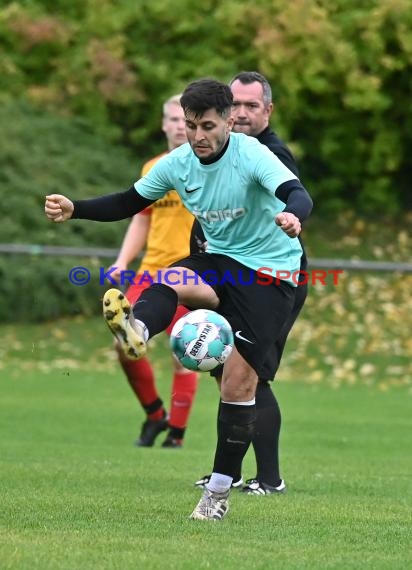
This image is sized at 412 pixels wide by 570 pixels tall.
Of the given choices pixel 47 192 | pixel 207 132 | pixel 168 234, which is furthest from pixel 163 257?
pixel 47 192

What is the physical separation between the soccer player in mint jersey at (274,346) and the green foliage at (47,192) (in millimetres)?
9964

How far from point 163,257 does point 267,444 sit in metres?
2.72

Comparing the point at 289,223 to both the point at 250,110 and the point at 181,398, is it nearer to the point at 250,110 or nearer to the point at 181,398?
the point at 250,110

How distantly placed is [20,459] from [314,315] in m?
9.16

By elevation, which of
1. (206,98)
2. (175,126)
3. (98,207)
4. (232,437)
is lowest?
(232,437)

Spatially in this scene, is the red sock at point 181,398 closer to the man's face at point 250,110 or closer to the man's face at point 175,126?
the man's face at point 175,126

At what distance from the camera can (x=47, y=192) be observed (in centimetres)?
1894

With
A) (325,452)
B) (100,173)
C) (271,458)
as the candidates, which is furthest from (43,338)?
(271,458)

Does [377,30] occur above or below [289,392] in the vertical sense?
above

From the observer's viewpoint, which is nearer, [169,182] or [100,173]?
[169,182]

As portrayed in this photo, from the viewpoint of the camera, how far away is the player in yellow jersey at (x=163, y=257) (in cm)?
953

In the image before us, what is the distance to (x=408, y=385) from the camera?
1530 cm

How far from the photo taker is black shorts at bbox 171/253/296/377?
6.04m

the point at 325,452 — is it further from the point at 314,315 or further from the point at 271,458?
the point at 314,315
